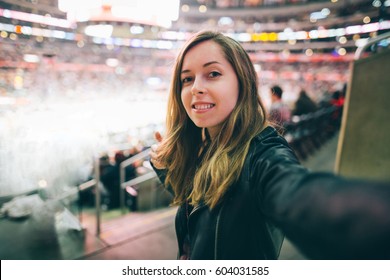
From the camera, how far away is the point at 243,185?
0.73m

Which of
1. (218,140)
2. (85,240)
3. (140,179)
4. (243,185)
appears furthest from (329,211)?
(140,179)

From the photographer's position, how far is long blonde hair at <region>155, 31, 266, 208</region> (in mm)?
795

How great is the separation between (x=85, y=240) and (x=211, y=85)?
2175mm

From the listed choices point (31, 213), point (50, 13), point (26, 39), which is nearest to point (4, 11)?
point (26, 39)

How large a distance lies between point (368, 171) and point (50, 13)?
3.04 m

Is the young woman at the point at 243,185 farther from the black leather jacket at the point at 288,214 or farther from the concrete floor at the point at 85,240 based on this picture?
the concrete floor at the point at 85,240

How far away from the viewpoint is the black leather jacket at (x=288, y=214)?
451mm

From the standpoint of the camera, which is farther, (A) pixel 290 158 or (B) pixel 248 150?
(B) pixel 248 150

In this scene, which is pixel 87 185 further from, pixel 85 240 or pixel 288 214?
pixel 288 214

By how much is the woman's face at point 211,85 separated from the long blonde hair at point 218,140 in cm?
2

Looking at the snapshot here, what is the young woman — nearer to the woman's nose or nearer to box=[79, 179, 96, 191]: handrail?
the woman's nose

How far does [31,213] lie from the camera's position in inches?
82.8

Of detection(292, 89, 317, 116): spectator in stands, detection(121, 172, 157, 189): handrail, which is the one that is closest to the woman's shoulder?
detection(121, 172, 157, 189): handrail

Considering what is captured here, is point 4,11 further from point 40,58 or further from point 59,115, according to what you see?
point 59,115
